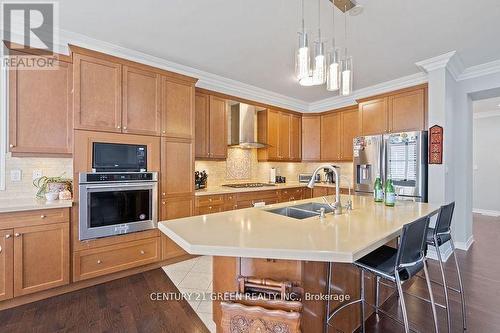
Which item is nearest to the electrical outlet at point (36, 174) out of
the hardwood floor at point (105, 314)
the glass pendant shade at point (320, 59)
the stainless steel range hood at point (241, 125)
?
the hardwood floor at point (105, 314)

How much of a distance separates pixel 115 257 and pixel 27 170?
51.4 inches

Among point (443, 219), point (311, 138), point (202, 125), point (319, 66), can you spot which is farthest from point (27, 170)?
point (311, 138)

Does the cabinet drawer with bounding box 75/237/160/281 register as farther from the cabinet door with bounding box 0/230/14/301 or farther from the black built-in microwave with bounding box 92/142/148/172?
the black built-in microwave with bounding box 92/142/148/172

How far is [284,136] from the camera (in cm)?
477

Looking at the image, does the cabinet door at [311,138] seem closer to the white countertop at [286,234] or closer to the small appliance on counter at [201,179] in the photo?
the small appliance on counter at [201,179]

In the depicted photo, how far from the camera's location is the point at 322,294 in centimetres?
144

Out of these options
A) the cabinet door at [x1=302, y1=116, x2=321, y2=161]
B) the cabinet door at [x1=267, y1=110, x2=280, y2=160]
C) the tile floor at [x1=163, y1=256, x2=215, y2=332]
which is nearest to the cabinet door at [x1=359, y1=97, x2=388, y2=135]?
the cabinet door at [x1=302, y1=116, x2=321, y2=161]

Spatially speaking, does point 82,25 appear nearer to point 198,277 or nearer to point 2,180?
point 2,180

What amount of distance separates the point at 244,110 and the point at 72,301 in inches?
129

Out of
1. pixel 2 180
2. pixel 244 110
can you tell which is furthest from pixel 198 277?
pixel 244 110

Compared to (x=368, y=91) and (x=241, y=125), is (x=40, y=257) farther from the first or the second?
(x=368, y=91)

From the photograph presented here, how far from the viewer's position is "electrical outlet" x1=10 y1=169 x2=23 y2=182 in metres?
2.47

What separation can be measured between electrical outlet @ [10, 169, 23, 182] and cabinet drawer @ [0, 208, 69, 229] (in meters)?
0.62

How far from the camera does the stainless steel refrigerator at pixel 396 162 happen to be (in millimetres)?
3229
